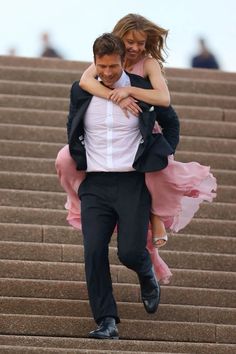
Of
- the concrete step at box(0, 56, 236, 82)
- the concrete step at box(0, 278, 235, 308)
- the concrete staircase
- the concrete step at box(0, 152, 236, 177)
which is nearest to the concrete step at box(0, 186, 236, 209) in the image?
the concrete staircase

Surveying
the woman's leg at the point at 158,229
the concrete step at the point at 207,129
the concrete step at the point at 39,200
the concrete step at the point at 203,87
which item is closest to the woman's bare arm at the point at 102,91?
the woman's leg at the point at 158,229

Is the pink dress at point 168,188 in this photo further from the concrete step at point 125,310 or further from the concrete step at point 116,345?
the concrete step at point 116,345

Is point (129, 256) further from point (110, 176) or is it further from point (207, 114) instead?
point (207, 114)

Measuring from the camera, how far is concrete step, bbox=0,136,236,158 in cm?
1240

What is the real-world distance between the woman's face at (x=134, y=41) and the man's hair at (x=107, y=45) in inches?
5.8

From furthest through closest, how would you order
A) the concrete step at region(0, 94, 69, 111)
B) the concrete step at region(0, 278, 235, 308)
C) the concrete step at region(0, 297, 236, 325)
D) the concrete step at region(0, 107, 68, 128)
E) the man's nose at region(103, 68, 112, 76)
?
the concrete step at region(0, 94, 69, 111)
the concrete step at region(0, 107, 68, 128)
the concrete step at region(0, 278, 235, 308)
the concrete step at region(0, 297, 236, 325)
the man's nose at region(103, 68, 112, 76)

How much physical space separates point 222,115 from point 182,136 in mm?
684

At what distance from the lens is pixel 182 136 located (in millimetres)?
13008

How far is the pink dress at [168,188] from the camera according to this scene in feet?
29.1

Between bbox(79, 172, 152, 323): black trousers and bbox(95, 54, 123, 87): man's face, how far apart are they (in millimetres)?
540

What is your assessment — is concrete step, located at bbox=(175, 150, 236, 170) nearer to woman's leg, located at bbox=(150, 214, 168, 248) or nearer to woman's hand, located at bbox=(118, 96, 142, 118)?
woman's leg, located at bbox=(150, 214, 168, 248)

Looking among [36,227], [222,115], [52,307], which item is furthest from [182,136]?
[52,307]

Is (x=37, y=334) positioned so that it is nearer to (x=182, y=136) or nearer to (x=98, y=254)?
(x=98, y=254)

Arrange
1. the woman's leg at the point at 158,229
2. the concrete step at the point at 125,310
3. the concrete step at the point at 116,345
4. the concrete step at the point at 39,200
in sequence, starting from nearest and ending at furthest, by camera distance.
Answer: the concrete step at the point at 116,345, the woman's leg at the point at 158,229, the concrete step at the point at 125,310, the concrete step at the point at 39,200
